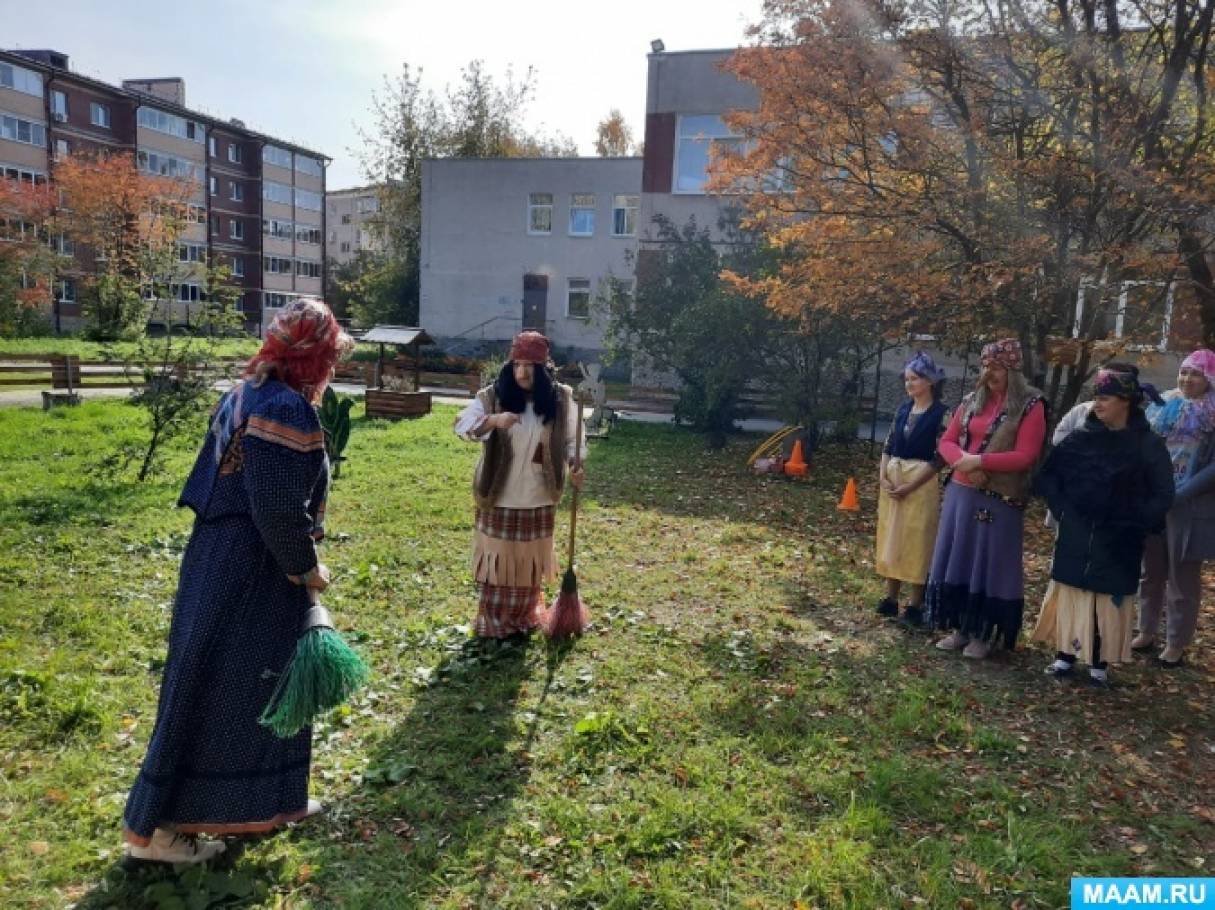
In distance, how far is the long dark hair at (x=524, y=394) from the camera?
5.11m

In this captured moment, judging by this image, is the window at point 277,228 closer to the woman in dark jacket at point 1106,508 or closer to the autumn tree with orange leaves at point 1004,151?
the autumn tree with orange leaves at point 1004,151

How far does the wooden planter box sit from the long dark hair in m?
12.4

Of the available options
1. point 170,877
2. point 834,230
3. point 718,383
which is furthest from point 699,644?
point 718,383

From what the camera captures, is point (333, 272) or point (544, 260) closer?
point (544, 260)

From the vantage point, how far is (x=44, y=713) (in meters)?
4.28

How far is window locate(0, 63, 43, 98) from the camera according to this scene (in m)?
40.8

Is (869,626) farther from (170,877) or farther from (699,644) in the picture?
(170,877)

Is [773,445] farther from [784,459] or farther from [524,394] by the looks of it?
[524,394]

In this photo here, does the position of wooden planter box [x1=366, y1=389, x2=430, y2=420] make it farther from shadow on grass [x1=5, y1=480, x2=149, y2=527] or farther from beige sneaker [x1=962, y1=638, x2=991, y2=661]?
beige sneaker [x1=962, y1=638, x2=991, y2=661]

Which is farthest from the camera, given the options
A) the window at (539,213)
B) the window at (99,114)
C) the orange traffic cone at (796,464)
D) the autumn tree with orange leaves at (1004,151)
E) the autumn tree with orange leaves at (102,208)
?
the window at (99,114)

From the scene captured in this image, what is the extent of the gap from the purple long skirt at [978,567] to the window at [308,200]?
64.9m

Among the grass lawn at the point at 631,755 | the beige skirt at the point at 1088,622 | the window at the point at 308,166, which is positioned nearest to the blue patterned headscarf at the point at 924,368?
the beige skirt at the point at 1088,622

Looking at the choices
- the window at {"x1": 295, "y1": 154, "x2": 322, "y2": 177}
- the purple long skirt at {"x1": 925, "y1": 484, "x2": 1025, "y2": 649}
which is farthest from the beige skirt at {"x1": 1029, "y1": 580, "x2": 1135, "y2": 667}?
the window at {"x1": 295, "y1": 154, "x2": 322, "y2": 177}

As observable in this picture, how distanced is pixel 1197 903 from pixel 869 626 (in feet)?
10.1
